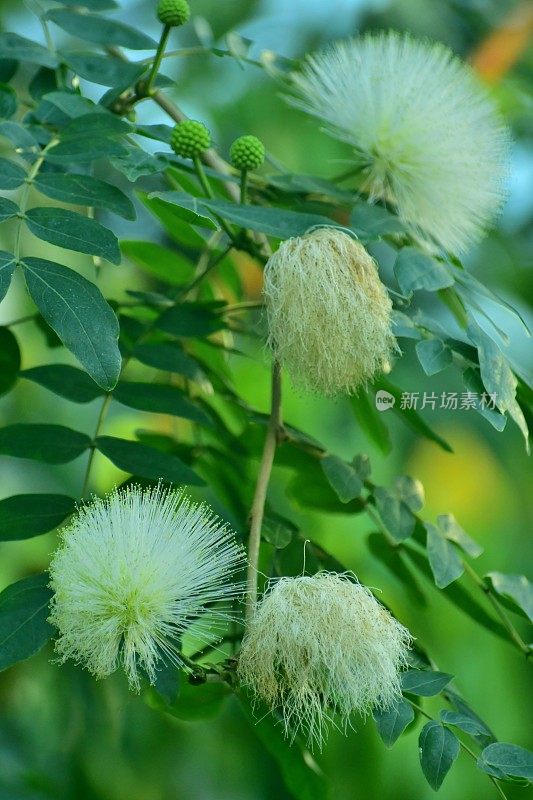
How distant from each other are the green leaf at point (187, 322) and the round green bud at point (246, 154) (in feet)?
0.63

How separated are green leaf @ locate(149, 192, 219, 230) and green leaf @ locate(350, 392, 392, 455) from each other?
294 millimetres

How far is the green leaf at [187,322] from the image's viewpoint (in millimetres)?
1103

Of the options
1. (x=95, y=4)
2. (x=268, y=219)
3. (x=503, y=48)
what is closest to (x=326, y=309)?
(x=268, y=219)

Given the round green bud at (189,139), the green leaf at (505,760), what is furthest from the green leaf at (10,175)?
the green leaf at (505,760)

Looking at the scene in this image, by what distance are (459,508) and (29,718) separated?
825 millimetres

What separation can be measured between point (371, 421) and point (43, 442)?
0.34 m

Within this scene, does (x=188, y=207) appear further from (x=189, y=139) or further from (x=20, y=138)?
(x=20, y=138)

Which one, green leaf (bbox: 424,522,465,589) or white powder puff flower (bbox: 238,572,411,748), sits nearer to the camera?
white powder puff flower (bbox: 238,572,411,748)

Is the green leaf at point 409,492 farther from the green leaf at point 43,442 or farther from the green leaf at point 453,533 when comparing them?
the green leaf at point 43,442

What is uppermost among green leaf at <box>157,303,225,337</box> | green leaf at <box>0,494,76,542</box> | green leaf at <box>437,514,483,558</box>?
green leaf at <box>437,514,483,558</box>

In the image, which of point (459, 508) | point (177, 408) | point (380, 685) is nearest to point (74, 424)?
point (459, 508)

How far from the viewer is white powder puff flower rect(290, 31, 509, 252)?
107 centimetres

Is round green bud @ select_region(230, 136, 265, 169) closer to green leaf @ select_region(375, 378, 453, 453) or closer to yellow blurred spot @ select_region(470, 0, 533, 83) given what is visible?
green leaf @ select_region(375, 378, 453, 453)

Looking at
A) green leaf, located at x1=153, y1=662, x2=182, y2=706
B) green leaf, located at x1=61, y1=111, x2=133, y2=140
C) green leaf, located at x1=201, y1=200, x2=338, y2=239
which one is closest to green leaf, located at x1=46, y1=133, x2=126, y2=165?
green leaf, located at x1=61, y1=111, x2=133, y2=140
